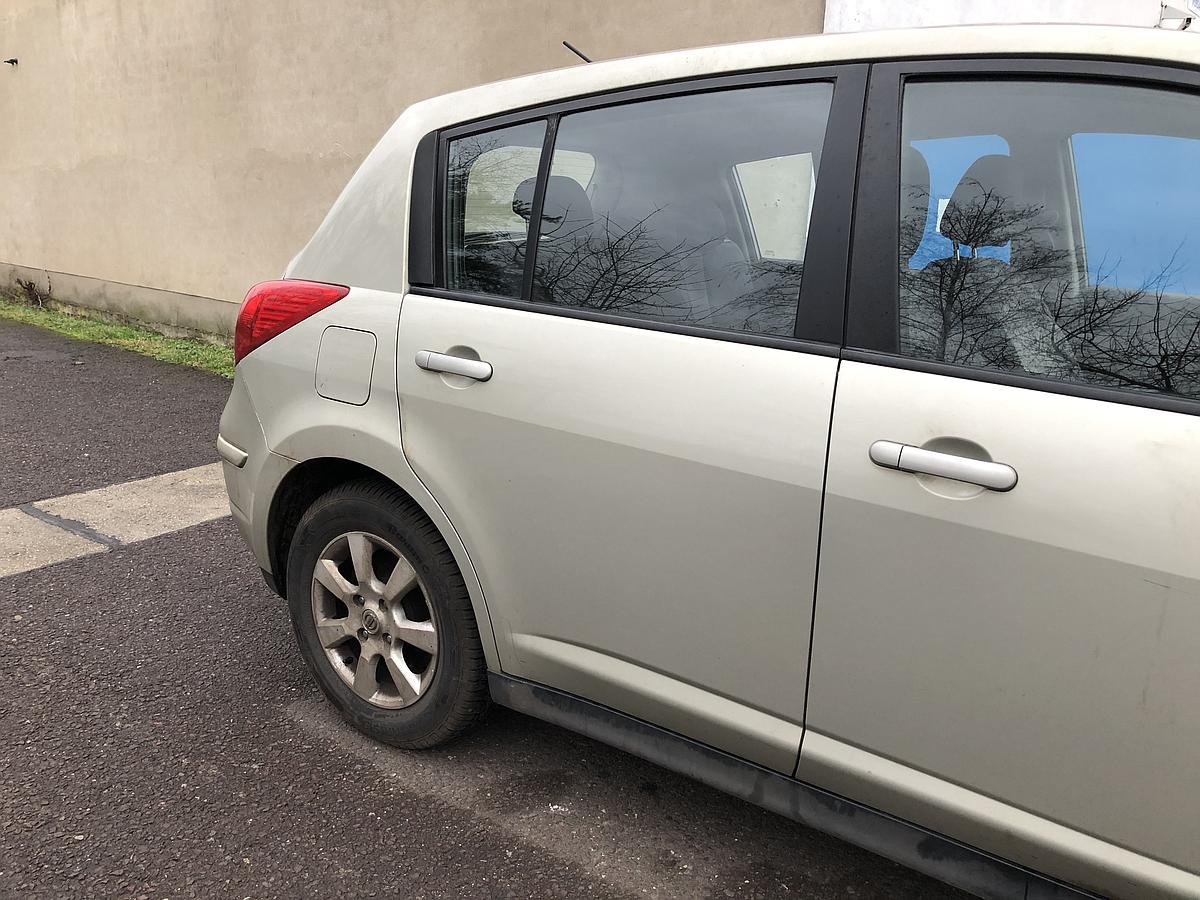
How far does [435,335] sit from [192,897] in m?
1.35

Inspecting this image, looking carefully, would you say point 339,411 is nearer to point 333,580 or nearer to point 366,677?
point 333,580

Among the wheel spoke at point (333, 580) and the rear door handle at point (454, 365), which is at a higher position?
the rear door handle at point (454, 365)

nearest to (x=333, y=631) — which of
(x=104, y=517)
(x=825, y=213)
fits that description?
(x=825, y=213)

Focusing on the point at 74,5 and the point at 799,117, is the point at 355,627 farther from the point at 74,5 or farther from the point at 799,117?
the point at 74,5

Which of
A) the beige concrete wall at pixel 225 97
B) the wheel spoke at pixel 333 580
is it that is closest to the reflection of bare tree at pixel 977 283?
the wheel spoke at pixel 333 580

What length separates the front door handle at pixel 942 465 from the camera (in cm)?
158

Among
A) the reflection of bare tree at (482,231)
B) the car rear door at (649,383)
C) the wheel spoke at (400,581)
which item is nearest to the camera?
the car rear door at (649,383)

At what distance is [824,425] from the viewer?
1753 mm


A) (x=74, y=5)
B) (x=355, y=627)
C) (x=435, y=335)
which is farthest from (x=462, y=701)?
(x=74, y=5)

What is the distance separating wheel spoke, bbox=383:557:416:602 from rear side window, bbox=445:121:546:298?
0.72 metres

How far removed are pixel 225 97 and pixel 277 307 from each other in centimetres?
666

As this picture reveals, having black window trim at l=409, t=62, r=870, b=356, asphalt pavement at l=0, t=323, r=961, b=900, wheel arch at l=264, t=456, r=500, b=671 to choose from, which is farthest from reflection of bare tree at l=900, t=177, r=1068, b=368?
asphalt pavement at l=0, t=323, r=961, b=900

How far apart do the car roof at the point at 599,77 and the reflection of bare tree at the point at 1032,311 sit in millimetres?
265

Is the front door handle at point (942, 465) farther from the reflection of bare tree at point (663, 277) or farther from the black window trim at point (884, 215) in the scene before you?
the reflection of bare tree at point (663, 277)
